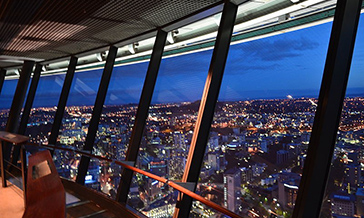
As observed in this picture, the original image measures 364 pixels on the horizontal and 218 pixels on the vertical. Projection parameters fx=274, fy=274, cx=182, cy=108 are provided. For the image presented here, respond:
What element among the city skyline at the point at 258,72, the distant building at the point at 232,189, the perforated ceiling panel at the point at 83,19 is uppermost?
A: the perforated ceiling panel at the point at 83,19

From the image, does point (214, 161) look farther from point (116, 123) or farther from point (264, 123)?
point (116, 123)

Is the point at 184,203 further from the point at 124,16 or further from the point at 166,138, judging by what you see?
the point at 124,16

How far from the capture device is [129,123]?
4.88 m

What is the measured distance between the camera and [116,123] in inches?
206

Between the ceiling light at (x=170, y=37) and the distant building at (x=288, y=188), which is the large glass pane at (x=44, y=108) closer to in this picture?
→ the ceiling light at (x=170, y=37)

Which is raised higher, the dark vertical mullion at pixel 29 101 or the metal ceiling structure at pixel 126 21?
the metal ceiling structure at pixel 126 21

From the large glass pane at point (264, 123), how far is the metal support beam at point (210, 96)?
0.27 feet

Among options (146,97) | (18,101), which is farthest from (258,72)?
(18,101)

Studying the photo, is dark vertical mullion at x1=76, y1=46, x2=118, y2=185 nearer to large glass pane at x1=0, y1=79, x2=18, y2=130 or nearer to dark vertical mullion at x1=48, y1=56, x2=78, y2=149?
dark vertical mullion at x1=48, y1=56, x2=78, y2=149

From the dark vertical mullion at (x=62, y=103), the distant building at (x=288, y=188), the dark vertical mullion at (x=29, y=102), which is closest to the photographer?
the distant building at (x=288, y=188)

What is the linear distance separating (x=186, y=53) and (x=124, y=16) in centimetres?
104

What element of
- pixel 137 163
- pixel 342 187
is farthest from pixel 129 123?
pixel 342 187

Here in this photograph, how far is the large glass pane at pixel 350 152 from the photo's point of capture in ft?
6.61

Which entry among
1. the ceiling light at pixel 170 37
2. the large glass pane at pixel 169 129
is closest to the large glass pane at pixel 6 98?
the large glass pane at pixel 169 129
